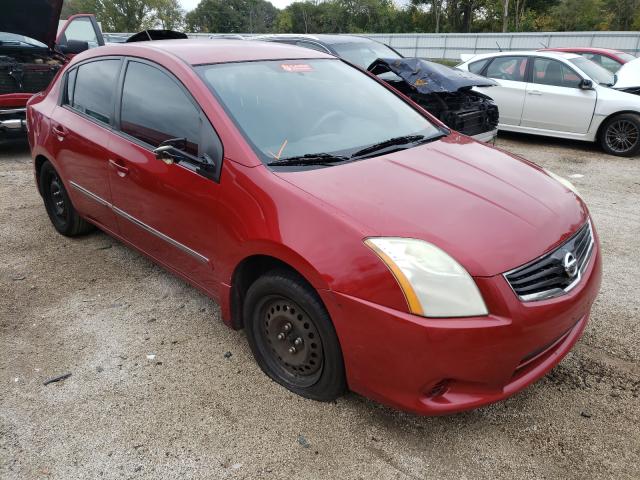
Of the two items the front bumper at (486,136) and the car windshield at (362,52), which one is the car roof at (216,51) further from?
the car windshield at (362,52)

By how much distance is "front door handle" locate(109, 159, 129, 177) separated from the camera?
123 inches

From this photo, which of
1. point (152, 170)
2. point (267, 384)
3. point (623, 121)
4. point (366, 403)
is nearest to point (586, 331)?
point (366, 403)

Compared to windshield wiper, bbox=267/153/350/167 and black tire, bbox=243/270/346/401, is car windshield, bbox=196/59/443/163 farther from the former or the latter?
black tire, bbox=243/270/346/401

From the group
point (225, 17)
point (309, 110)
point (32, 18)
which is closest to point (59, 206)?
point (309, 110)

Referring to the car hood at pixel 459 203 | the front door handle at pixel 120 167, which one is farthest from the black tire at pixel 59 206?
the car hood at pixel 459 203

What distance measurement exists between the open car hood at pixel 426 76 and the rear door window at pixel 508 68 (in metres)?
2.21

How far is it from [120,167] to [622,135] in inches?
282

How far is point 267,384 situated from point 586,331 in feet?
6.39

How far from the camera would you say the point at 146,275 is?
377cm

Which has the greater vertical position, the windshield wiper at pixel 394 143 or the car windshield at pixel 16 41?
the car windshield at pixel 16 41

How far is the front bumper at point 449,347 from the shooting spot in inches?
75.0

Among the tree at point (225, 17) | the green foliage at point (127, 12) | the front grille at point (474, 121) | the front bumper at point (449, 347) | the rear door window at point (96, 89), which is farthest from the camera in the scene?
the tree at point (225, 17)

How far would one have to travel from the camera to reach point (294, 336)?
2426 millimetres

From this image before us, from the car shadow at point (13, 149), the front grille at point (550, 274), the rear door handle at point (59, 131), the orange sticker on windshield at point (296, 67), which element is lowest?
the car shadow at point (13, 149)
